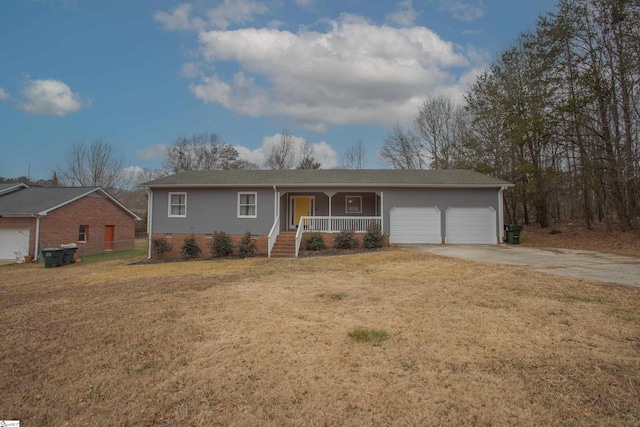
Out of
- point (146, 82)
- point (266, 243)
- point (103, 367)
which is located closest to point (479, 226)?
point (266, 243)

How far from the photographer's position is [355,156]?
37.1 meters

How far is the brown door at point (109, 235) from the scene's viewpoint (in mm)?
24080

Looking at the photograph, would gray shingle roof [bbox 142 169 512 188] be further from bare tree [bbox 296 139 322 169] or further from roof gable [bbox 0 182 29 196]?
bare tree [bbox 296 139 322 169]

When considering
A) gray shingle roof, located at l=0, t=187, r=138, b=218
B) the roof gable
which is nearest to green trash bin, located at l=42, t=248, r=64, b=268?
gray shingle roof, located at l=0, t=187, r=138, b=218

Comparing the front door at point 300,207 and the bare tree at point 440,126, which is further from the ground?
the bare tree at point 440,126

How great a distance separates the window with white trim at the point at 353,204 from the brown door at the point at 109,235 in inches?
711

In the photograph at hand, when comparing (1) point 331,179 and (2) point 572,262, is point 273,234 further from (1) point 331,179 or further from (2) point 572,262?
(2) point 572,262

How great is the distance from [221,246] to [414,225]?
9348 millimetres

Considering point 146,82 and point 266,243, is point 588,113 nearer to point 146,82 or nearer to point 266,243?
point 266,243

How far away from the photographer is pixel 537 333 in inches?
171

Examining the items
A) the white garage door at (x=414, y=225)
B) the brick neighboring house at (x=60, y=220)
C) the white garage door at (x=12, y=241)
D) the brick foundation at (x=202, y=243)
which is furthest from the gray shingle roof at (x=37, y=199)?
the white garage door at (x=414, y=225)

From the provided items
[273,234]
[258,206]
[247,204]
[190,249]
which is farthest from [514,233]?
[190,249]

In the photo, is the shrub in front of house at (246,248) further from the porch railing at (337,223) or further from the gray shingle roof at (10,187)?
the gray shingle roof at (10,187)

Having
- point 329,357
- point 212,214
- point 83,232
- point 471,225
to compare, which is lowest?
point 329,357
